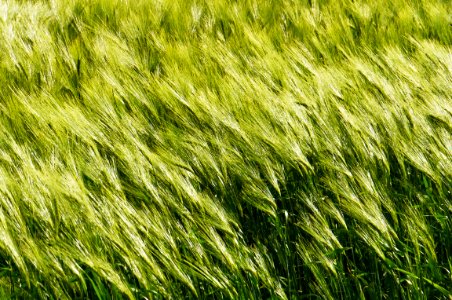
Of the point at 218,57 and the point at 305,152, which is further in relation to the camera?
the point at 218,57

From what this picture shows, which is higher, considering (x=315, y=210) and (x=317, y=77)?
(x=317, y=77)

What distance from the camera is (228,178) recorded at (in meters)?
1.32

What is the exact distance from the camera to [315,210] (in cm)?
123

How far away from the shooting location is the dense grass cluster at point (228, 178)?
111 centimetres

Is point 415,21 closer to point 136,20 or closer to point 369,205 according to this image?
point 136,20

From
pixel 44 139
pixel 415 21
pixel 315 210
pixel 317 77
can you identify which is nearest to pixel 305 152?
pixel 315 210

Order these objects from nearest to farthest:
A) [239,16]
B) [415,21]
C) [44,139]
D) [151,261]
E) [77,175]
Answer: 1. [151,261]
2. [77,175]
3. [44,139]
4. [415,21]
5. [239,16]

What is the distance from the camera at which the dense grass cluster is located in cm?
111

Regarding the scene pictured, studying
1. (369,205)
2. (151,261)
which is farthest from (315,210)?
(151,261)

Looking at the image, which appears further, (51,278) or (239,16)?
(239,16)

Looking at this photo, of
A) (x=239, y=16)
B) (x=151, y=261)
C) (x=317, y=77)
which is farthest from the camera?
(x=239, y=16)

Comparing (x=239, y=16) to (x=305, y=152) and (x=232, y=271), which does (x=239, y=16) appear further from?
(x=232, y=271)

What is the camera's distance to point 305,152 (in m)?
1.38

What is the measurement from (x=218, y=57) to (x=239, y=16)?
653 mm
